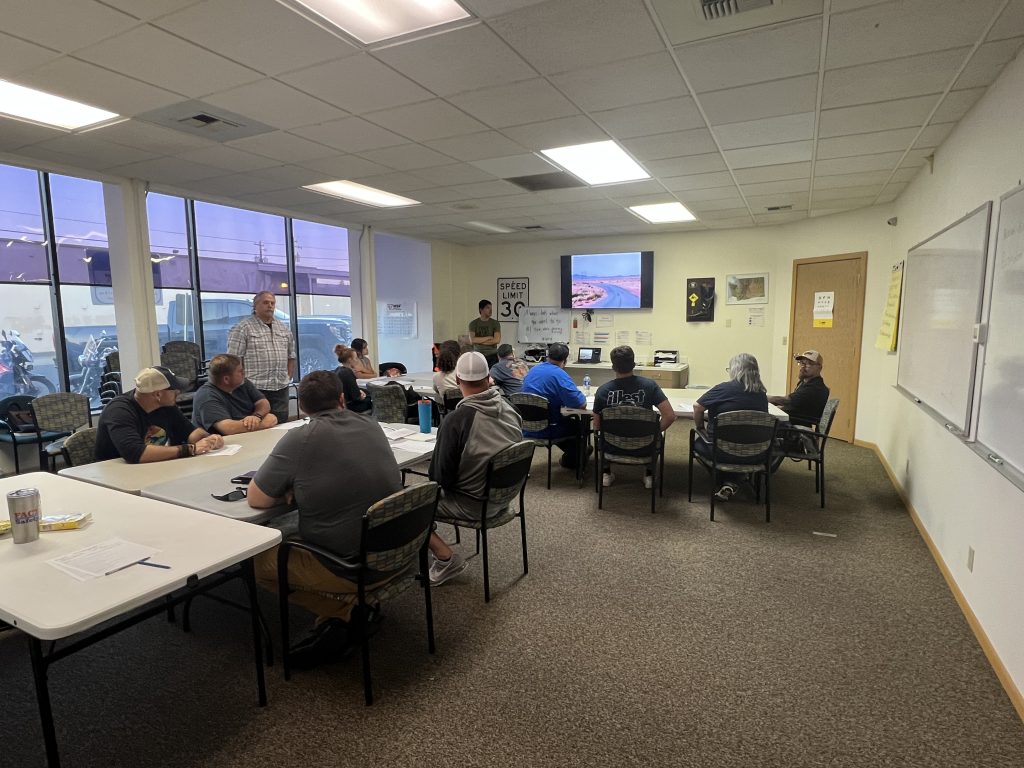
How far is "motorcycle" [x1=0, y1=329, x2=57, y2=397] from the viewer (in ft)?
17.9

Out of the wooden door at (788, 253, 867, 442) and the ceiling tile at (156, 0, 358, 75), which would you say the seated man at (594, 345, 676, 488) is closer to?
the ceiling tile at (156, 0, 358, 75)

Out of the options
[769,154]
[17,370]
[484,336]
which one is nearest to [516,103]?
[769,154]

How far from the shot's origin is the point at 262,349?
4.61m

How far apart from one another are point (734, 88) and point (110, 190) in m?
5.39

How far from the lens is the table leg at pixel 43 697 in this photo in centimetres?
155

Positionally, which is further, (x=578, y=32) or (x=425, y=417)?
(x=425, y=417)

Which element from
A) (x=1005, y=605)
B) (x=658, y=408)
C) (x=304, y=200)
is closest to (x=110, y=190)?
(x=304, y=200)

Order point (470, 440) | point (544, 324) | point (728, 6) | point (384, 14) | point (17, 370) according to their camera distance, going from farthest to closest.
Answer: point (544, 324), point (17, 370), point (470, 440), point (384, 14), point (728, 6)

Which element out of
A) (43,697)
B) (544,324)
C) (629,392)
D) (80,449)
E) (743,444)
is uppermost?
(544,324)

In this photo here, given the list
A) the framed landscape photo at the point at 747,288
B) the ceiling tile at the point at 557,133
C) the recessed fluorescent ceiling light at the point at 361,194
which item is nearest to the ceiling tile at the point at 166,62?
the ceiling tile at the point at 557,133

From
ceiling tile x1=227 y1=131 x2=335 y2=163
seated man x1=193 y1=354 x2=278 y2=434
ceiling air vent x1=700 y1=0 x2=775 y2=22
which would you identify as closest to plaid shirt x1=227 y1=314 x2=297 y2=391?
seated man x1=193 y1=354 x2=278 y2=434

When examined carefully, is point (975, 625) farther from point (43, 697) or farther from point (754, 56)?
point (43, 697)

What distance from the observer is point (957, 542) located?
299 cm

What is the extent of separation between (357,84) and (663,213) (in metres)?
4.57
